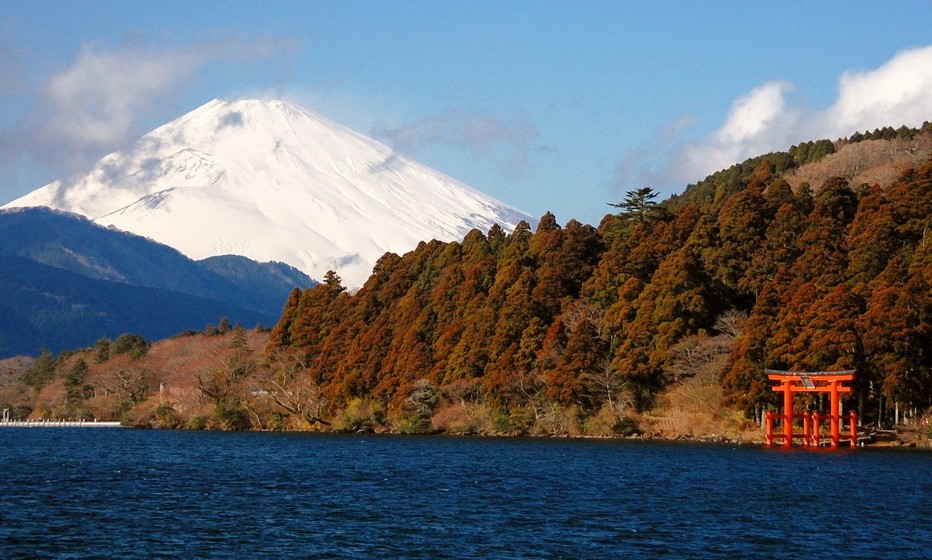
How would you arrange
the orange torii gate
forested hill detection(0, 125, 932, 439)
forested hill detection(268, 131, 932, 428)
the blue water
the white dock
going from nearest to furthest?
the blue water, the orange torii gate, forested hill detection(268, 131, 932, 428), forested hill detection(0, 125, 932, 439), the white dock

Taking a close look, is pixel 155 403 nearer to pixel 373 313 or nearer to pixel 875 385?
pixel 373 313

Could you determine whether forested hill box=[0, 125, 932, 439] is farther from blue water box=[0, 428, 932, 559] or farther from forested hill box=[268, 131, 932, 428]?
blue water box=[0, 428, 932, 559]

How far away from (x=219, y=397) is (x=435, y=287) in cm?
1535

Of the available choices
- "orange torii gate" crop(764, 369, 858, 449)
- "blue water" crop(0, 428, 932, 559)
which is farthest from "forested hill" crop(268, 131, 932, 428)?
"blue water" crop(0, 428, 932, 559)

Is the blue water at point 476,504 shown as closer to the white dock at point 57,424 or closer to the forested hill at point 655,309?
the forested hill at point 655,309

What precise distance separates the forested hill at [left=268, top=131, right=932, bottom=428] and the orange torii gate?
126cm

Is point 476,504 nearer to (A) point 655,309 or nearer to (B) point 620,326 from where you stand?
(A) point 655,309

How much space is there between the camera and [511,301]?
213 ft

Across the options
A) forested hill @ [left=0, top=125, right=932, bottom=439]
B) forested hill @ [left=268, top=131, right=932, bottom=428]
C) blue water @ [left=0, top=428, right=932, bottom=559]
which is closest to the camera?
blue water @ [left=0, top=428, right=932, bottom=559]

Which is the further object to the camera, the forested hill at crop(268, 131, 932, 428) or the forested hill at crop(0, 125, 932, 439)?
the forested hill at crop(0, 125, 932, 439)

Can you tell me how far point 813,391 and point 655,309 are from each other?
1061 centimetres

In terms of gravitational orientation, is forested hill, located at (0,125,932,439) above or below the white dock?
above

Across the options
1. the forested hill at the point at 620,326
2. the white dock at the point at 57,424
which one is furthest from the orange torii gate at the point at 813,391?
the white dock at the point at 57,424

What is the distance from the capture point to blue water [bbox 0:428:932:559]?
24.7 metres
